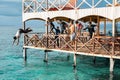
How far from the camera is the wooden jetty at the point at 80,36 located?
19688 millimetres

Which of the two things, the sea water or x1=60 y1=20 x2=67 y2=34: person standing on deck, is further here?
x1=60 y1=20 x2=67 y2=34: person standing on deck

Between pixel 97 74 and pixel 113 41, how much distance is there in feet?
10.6

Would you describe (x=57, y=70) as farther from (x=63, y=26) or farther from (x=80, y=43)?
(x=63, y=26)

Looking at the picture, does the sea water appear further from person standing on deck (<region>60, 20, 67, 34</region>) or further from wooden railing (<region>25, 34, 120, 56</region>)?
person standing on deck (<region>60, 20, 67, 34</region>)

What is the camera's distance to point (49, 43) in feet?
81.0

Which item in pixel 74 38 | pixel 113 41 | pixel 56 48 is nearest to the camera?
pixel 113 41

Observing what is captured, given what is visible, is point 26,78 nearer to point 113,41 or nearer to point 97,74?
point 97,74

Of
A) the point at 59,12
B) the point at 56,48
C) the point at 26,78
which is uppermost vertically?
the point at 59,12

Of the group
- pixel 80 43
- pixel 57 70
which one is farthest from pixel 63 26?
pixel 57 70

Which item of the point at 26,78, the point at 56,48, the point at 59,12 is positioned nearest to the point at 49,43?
the point at 56,48

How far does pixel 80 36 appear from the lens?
2283 cm

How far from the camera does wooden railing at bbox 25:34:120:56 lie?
20.1 meters

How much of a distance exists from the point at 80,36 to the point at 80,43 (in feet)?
3.23

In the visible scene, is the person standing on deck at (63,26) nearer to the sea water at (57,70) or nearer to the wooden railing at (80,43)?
the wooden railing at (80,43)
